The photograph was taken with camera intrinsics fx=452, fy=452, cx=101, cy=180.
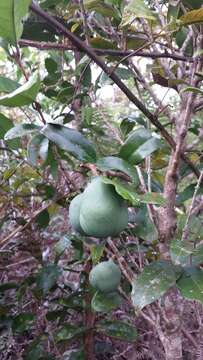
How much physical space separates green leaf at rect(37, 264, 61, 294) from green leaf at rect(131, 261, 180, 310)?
593 mm

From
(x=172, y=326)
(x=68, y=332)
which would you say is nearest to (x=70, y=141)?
(x=172, y=326)

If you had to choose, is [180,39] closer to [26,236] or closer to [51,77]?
[51,77]

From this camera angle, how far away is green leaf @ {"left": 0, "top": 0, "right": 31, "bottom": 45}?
682 millimetres

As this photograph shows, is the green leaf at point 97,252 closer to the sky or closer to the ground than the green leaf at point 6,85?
closer to the ground

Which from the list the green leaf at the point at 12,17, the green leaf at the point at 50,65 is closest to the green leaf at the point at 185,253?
the green leaf at the point at 12,17

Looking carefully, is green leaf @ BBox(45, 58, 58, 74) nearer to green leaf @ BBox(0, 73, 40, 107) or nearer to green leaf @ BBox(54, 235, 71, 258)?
green leaf @ BBox(54, 235, 71, 258)

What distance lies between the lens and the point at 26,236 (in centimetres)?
153

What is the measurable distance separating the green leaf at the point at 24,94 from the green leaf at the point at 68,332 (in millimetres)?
891

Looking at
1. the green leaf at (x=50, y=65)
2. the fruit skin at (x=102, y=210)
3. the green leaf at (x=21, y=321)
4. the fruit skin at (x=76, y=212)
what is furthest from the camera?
the green leaf at (x=21, y=321)

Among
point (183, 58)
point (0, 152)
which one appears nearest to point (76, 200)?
point (183, 58)

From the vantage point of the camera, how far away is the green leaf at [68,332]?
1.37 m

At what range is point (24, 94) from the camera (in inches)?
26.7

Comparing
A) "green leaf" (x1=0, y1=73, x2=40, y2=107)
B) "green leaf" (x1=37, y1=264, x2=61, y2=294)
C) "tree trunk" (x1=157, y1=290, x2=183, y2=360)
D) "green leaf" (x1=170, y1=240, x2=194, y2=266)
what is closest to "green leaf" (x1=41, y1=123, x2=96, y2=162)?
"green leaf" (x1=0, y1=73, x2=40, y2=107)

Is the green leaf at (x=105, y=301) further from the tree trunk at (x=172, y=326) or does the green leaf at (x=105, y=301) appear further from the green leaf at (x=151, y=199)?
the green leaf at (x=151, y=199)
